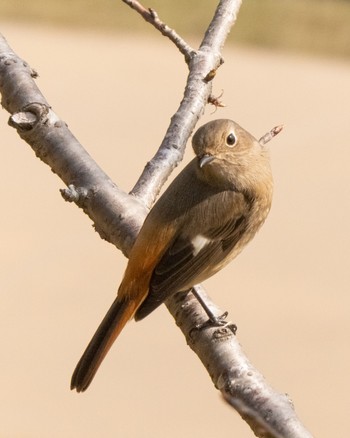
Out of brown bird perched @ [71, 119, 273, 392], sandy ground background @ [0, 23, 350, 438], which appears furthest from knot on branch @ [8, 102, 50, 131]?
sandy ground background @ [0, 23, 350, 438]

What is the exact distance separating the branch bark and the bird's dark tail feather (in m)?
0.15

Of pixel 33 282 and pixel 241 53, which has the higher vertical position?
pixel 241 53

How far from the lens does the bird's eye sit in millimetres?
4263

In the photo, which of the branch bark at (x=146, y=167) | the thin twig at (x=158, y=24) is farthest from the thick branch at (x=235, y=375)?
the thin twig at (x=158, y=24)

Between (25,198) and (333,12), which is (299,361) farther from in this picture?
(333,12)

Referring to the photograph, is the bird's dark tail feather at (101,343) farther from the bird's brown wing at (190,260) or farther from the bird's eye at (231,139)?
the bird's eye at (231,139)

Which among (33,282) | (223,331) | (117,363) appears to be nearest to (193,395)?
(117,363)

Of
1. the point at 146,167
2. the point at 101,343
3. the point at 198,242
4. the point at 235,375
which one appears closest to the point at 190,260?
the point at 198,242

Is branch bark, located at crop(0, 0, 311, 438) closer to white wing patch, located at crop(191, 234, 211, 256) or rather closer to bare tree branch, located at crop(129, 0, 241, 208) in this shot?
bare tree branch, located at crop(129, 0, 241, 208)

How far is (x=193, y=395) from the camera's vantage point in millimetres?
15672

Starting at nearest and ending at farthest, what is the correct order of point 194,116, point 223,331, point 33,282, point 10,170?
1. point 223,331
2. point 194,116
3. point 33,282
4. point 10,170

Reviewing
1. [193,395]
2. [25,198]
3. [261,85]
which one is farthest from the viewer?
[261,85]

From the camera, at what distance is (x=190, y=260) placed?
3.94 m

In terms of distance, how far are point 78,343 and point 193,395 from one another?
2.10 metres
